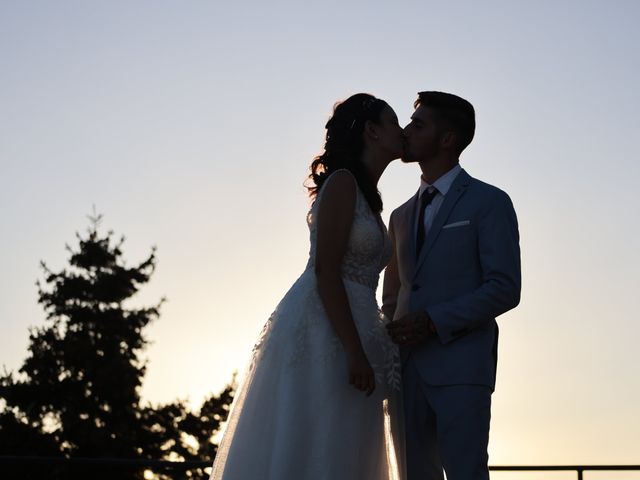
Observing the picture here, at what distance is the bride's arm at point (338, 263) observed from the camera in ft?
17.3

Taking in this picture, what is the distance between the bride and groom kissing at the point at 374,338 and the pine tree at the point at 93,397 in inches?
1072

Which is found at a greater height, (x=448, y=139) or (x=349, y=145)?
(x=448, y=139)

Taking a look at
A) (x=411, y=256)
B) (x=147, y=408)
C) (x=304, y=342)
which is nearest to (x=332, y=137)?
(x=411, y=256)

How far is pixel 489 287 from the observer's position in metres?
5.30

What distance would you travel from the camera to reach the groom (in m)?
5.30

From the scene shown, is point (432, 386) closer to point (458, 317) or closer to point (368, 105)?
point (458, 317)

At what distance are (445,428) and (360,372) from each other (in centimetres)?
50

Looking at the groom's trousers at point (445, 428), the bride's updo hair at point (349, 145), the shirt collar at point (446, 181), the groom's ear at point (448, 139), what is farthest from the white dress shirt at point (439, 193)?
the groom's trousers at point (445, 428)

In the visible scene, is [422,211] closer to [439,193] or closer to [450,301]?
[439,193]

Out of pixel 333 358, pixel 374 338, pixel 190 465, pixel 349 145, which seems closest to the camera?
pixel 333 358

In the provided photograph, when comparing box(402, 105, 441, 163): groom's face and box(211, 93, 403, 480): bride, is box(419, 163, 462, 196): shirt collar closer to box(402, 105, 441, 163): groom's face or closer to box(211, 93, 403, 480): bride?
box(402, 105, 441, 163): groom's face

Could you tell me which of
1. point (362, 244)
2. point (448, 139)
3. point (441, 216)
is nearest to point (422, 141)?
point (448, 139)

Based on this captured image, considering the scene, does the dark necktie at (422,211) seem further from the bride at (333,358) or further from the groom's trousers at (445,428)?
the groom's trousers at (445,428)

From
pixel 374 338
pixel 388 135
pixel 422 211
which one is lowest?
pixel 374 338
